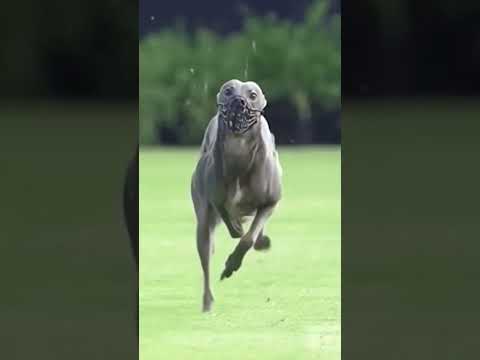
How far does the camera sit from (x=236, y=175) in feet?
14.8

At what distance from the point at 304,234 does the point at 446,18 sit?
3811 mm

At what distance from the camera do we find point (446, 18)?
7730 mm

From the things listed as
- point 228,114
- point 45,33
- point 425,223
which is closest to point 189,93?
point 228,114

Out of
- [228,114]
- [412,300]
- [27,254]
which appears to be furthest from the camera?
[27,254]

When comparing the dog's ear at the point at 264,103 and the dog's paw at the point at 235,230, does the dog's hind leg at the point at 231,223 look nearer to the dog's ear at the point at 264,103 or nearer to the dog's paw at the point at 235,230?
the dog's paw at the point at 235,230

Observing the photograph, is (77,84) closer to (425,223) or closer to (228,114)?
(425,223)

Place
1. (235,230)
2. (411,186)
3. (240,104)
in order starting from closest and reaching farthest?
(240,104)
(235,230)
(411,186)

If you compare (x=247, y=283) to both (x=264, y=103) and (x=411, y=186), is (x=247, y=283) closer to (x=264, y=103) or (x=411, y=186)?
(x=264, y=103)

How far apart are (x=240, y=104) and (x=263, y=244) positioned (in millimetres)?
625

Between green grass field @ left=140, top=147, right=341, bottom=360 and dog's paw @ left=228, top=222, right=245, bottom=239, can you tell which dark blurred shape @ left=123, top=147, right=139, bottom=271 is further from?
dog's paw @ left=228, top=222, right=245, bottom=239

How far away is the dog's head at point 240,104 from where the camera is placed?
4.42m

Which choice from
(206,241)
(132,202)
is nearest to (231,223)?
(206,241)

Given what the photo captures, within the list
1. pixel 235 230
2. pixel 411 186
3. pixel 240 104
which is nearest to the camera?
pixel 240 104

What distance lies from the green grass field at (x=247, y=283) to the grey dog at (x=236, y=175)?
0.14 ft
